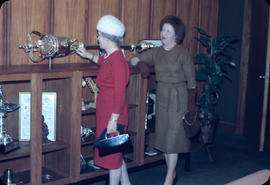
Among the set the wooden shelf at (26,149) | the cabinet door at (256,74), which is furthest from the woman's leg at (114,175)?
the cabinet door at (256,74)

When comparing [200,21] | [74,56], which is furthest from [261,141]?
[74,56]

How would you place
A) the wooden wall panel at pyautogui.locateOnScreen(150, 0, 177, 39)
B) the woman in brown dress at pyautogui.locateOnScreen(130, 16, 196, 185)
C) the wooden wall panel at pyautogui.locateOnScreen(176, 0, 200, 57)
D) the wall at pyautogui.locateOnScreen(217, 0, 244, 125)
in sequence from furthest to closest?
Answer: the wall at pyautogui.locateOnScreen(217, 0, 244, 125), the wooden wall panel at pyautogui.locateOnScreen(176, 0, 200, 57), the wooden wall panel at pyautogui.locateOnScreen(150, 0, 177, 39), the woman in brown dress at pyautogui.locateOnScreen(130, 16, 196, 185)

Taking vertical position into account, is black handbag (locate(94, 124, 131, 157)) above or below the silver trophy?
below

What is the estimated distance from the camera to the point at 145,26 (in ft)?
14.5

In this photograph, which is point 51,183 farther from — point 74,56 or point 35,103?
point 74,56

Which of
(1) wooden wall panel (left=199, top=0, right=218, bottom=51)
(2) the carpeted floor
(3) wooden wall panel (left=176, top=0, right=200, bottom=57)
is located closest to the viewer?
(2) the carpeted floor

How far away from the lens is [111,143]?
10.1 feet

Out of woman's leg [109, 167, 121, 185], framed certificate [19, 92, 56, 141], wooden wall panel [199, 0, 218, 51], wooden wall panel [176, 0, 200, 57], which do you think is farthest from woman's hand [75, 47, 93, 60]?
wooden wall panel [199, 0, 218, 51]

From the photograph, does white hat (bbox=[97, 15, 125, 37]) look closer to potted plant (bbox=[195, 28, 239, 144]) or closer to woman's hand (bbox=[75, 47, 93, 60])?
woman's hand (bbox=[75, 47, 93, 60])

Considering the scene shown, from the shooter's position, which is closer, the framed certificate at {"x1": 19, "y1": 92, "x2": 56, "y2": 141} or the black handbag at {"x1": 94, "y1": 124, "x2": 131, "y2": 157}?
the black handbag at {"x1": 94, "y1": 124, "x2": 131, "y2": 157}

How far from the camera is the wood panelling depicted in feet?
11.0

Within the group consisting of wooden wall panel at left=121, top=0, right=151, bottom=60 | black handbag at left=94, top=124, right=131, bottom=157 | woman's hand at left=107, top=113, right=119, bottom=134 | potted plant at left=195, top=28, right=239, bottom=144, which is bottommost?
black handbag at left=94, top=124, right=131, bottom=157

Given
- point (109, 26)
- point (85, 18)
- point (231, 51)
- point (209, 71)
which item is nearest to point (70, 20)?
point (85, 18)

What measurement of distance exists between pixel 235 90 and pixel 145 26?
2.53 m
